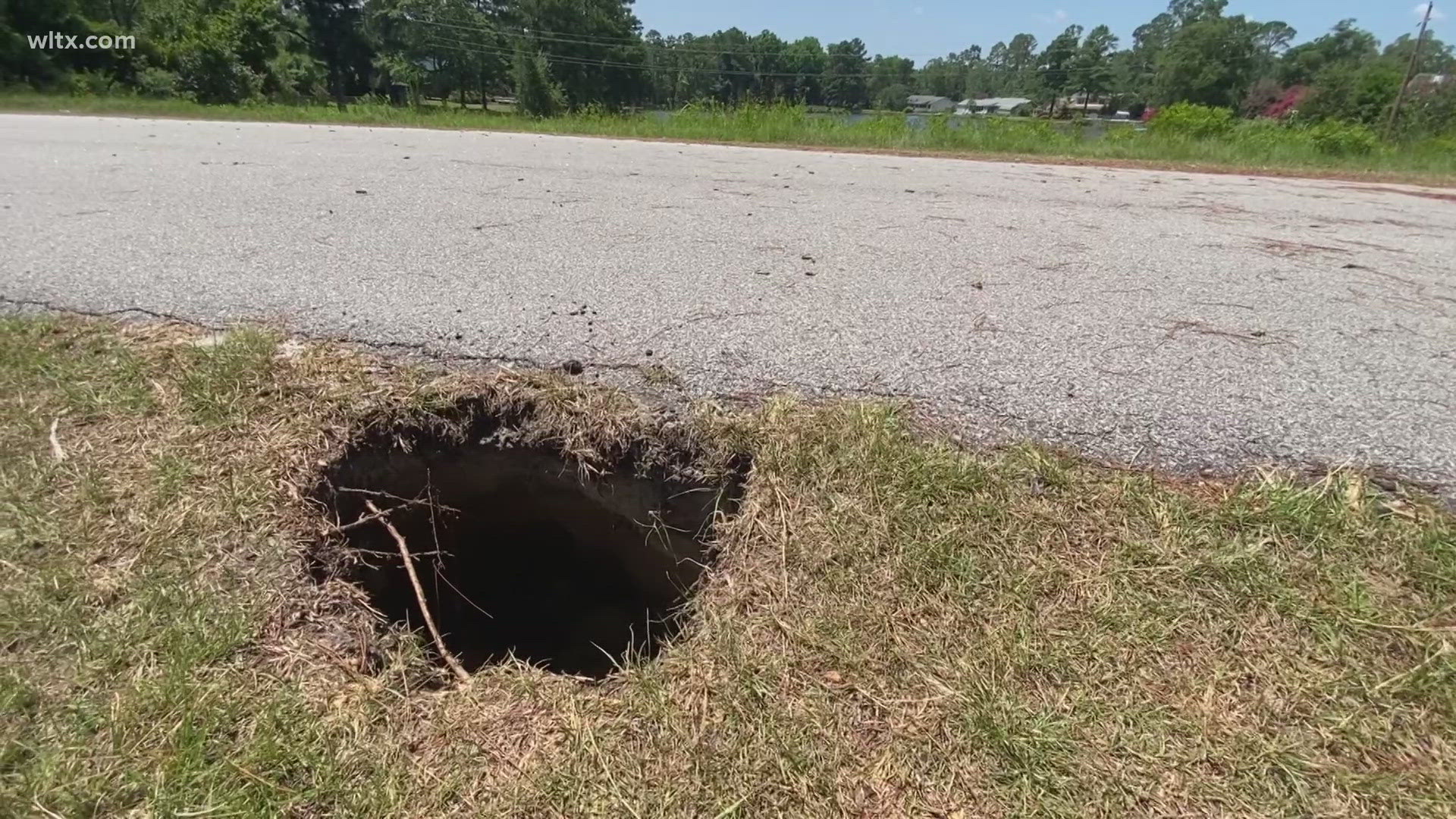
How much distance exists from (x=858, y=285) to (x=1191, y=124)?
13403 mm

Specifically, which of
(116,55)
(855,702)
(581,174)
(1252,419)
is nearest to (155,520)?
(855,702)

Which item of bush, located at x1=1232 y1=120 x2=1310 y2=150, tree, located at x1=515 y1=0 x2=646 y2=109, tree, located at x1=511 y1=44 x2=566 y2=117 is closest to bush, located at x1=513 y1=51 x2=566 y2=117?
tree, located at x1=511 y1=44 x2=566 y2=117

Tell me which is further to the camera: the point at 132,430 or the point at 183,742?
the point at 132,430

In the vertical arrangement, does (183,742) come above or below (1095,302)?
below

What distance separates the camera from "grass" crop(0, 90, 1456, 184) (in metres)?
9.31

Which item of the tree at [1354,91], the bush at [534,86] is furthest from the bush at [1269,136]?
the bush at [534,86]

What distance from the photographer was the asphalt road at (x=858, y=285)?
2.50 m

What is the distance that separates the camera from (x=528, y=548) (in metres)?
3.05

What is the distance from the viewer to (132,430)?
2146 millimetres

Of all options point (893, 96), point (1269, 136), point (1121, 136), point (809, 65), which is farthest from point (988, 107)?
point (1121, 136)

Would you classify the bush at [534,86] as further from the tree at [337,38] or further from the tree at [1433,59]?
the tree at [1433,59]

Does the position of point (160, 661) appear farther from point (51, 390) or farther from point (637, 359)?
point (637, 359)

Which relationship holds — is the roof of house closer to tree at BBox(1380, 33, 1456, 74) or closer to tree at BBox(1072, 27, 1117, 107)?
tree at BBox(1072, 27, 1117, 107)

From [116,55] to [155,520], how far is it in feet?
91.4
